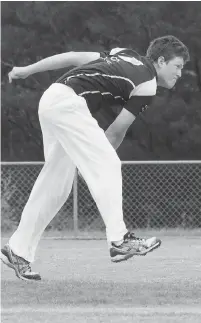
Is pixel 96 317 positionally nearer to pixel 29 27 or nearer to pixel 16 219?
pixel 16 219

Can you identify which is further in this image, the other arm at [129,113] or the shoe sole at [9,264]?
the shoe sole at [9,264]

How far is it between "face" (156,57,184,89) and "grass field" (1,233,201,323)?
5.16 ft

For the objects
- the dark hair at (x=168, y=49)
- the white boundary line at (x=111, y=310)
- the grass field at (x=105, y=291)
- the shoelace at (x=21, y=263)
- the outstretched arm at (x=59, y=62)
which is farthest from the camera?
the shoelace at (x=21, y=263)

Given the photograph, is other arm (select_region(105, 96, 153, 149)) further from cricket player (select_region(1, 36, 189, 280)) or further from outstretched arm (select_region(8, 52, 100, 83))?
outstretched arm (select_region(8, 52, 100, 83))

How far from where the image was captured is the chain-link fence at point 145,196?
15.0 m

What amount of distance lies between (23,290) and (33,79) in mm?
11867

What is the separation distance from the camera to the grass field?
5.79 metres

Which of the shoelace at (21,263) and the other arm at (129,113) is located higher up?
the other arm at (129,113)

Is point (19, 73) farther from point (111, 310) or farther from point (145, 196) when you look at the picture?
point (145, 196)

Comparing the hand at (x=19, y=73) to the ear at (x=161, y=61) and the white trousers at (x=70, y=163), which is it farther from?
the ear at (x=161, y=61)

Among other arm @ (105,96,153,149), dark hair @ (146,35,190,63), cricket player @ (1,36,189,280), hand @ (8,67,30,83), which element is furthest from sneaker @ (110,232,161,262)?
hand @ (8,67,30,83)

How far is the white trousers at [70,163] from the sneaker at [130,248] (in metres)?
0.06

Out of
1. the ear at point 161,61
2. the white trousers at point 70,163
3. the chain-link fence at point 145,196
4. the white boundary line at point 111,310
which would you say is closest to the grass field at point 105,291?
the white boundary line at point 111,310

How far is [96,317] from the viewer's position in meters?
5.74
